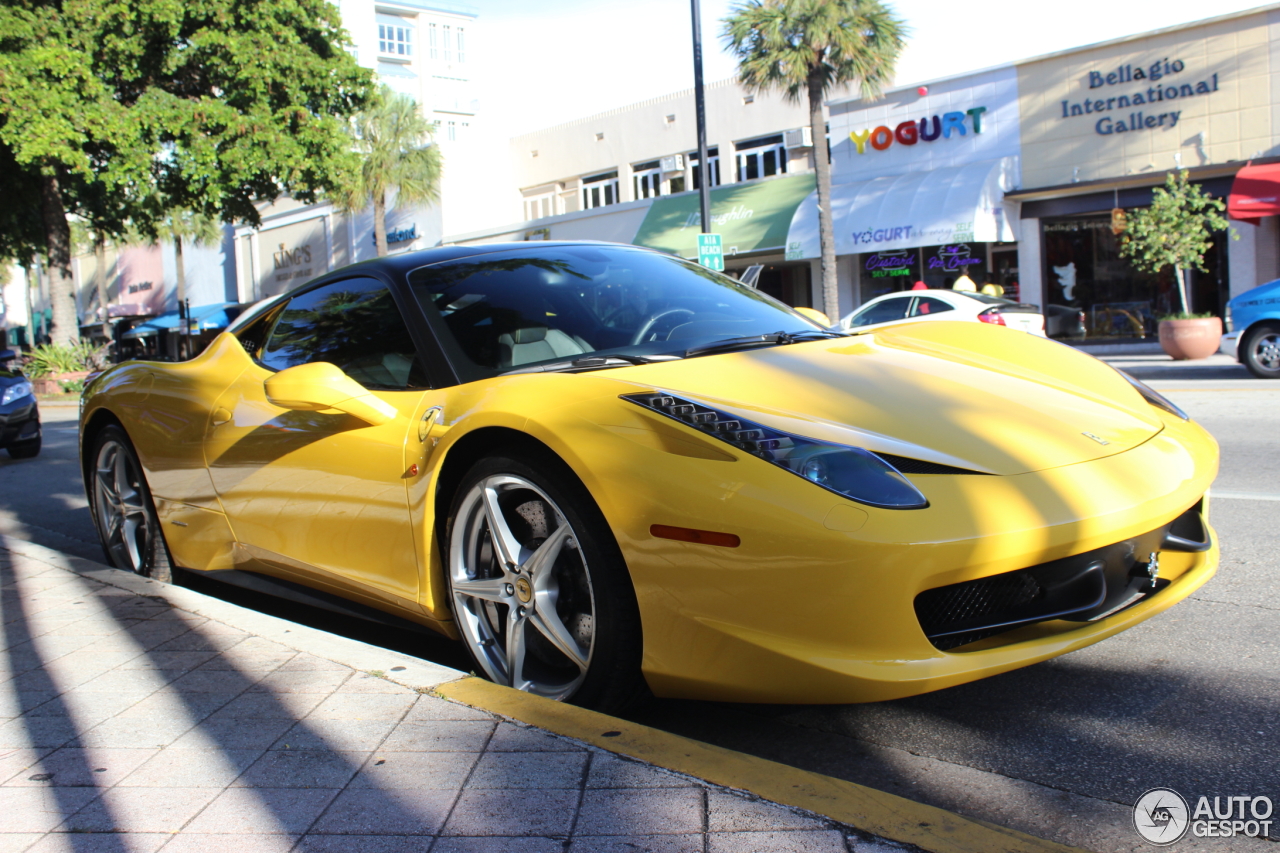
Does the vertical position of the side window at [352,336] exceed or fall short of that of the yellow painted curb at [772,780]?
it exceeds it

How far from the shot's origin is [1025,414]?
8.31 ft

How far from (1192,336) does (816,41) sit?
957 centimetres

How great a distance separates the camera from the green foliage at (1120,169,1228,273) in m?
16.9

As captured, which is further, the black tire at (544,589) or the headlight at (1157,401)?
the headlight at (1157,401)

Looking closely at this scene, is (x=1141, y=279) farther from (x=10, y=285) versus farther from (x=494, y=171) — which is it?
(x=10, y=285)

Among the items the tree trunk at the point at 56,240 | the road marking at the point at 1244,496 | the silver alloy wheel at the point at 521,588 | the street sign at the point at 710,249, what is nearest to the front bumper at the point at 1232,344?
the street sign at the point at 710,249

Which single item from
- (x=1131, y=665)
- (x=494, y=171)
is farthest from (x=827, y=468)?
(x=494, y=171)

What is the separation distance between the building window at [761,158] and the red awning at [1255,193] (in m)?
13.5

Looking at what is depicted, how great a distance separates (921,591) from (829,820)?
51 cm

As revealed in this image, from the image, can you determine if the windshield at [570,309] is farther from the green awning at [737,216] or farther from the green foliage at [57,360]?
the green foliage at [57,360]

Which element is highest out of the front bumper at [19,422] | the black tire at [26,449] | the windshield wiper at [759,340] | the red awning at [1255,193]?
the red awning at [1255,193]

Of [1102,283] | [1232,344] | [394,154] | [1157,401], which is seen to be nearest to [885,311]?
[1232,344]

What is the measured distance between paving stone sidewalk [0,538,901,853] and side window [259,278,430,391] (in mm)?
837

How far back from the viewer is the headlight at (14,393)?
10406 mm
